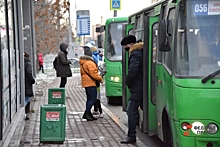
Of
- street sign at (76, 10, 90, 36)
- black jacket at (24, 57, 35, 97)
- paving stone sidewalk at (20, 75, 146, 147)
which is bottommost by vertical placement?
paving stone sidewalk at (20, 75, 146, 147)

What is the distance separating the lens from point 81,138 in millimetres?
9984

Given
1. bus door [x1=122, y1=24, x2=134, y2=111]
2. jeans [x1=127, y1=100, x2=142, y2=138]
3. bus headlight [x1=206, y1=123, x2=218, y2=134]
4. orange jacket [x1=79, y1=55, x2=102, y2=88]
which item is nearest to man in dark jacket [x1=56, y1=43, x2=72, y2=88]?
bus door [x1=122, y1=24, x2=134, y2=111]

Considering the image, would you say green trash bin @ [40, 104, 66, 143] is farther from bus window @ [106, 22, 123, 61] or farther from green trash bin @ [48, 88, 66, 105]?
bus window @ [106, 22, 123, 61]

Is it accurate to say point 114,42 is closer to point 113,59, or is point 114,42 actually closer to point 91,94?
point 113,59

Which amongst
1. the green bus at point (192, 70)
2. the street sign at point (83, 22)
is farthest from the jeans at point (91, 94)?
the street sign at point (83, 22)

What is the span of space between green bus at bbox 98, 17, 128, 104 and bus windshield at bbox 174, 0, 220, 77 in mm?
8703

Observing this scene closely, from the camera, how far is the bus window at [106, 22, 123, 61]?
16297 mm

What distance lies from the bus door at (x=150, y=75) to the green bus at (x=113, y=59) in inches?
261

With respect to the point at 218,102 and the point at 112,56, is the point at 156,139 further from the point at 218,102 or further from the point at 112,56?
the point at 112,56

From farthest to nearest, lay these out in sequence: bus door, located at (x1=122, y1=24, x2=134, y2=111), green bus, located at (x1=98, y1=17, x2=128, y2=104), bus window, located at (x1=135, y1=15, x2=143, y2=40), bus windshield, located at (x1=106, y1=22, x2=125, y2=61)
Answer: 1. bus windshield, located at (x1=106, y1=22, x2=125, y2=61)
2. green bus, located at (x1=98, y1=17, x2=128, y2=104)
3. bus door, located at (x1=122, y1=24, x2=134, y2=111)
4. bus window, located at (x1=135, y1=15, x2=143, y2=40)

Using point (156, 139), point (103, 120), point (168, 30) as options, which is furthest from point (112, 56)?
point (168, 30)

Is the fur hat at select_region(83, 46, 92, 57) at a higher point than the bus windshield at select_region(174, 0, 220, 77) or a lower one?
lower

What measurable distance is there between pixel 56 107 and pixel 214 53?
334 centimetres

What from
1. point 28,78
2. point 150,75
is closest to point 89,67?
point 28,78
